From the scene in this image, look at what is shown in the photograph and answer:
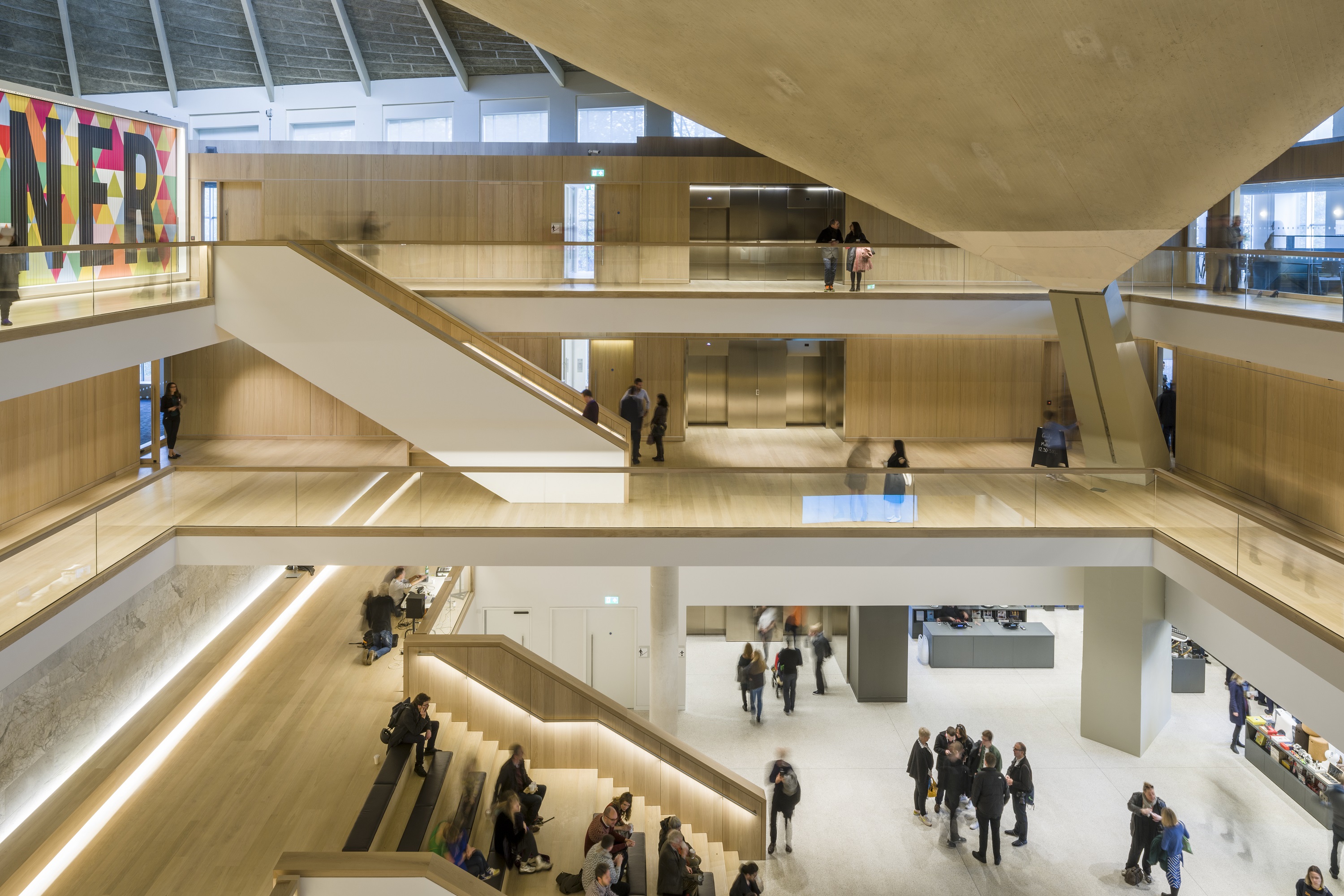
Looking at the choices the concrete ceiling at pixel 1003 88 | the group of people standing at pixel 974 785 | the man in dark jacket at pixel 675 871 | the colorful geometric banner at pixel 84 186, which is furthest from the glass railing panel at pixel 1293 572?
the colorful geometric banner at pixel 84 186

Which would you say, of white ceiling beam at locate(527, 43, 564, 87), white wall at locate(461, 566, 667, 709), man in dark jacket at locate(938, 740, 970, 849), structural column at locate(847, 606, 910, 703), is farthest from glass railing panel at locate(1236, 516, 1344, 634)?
white ceiling beam at locate(527, 43, 564, 87)

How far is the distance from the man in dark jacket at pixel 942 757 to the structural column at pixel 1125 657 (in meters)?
3.23

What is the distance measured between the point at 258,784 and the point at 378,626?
4.05 m

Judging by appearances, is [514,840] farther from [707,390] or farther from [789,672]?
[707,390]

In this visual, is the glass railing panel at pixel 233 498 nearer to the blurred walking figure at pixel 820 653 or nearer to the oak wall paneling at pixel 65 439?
the oak wall paneling at pixel 65 439

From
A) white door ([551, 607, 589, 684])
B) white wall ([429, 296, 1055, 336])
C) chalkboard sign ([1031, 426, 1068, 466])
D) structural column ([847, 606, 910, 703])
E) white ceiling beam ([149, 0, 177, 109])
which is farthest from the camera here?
white ceiling beam ([149, 0, 177, 109])

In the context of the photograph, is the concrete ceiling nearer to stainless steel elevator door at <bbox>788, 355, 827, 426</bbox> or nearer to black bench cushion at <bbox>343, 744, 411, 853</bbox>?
black bench cushion at <bbox>343, 744, 411, 853</bbox>

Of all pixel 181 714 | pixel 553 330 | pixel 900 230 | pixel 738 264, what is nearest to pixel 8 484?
pixel 181 714

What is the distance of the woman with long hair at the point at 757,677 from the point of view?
16.0 meters

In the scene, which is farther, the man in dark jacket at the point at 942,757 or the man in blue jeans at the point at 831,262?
the man in blue jeans at the point at 831,262

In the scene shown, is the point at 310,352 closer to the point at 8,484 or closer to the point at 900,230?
the point at 8,484

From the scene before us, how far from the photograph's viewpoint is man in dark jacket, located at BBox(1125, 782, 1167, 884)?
11.4 m

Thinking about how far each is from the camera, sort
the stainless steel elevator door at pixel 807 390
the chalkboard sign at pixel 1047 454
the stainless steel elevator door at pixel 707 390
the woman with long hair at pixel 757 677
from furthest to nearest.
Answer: the stainless steel elevator door at pixel 807 390
the stainless steel elevator door at pixel 707 390
the woman with long hair at pixel 757 677
the chalkboard sign at pixel 1047 454

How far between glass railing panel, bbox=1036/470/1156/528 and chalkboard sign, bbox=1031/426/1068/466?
2.57 metres
